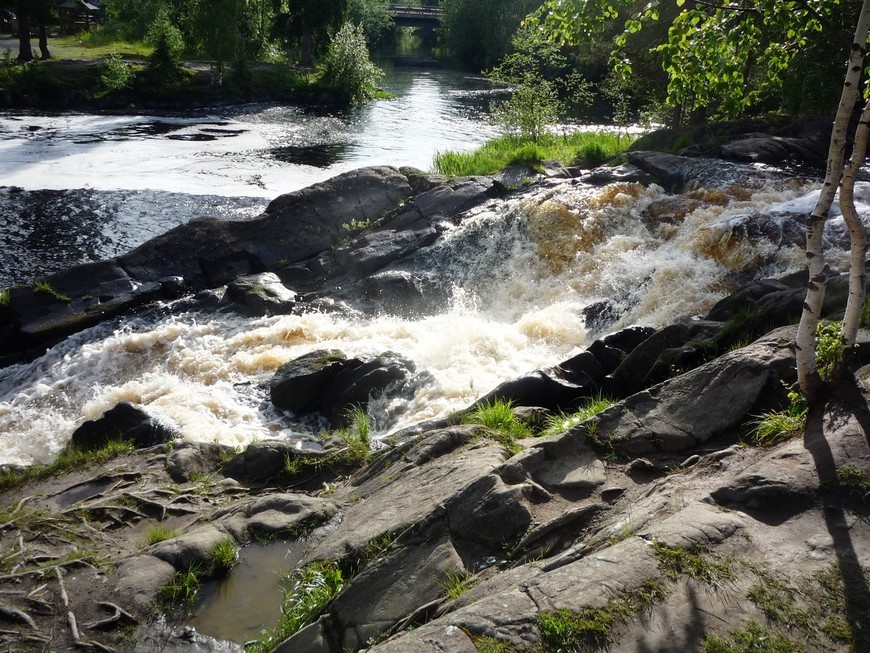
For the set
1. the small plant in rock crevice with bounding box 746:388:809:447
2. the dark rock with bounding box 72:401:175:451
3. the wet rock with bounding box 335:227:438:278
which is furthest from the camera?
the wet rock with bounding box 335:227:438:278

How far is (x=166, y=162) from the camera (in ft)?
91.7

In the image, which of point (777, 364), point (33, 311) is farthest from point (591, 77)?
point (777, 364)

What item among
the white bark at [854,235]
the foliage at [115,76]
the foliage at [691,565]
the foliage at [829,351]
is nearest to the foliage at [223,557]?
the foliage at [691,565]

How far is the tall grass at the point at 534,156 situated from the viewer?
21622mm

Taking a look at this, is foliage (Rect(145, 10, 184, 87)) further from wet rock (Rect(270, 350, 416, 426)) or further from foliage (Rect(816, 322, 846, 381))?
foliage (Rect(816, 322, 846, 381))

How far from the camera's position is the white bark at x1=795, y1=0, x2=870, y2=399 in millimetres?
5195

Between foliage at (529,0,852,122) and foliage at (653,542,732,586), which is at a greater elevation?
foliage at (529,0,852,122)

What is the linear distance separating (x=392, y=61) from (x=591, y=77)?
3497 cm

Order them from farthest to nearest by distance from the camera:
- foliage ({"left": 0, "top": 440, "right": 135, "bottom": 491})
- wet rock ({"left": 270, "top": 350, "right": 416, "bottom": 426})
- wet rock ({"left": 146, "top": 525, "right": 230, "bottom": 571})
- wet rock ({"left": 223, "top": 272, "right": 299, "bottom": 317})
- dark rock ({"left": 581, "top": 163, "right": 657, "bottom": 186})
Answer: dark rock ({"left": 581, "top": 163, "right": 657, "bottom": 186}) < wet rock ({"left": 223, "top": 272, "right": 299, "bottom": 317}) < wet rock ({"left": 270, "top": 350, "right": 416, "bottom": 426}) < foliage ({"left": 0, "top": 440, "right": 135, "bottom": 491}) < wet rock ({"left": 146, "top": 525, "right": 230, "bottom": 571})

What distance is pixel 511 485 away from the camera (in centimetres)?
621

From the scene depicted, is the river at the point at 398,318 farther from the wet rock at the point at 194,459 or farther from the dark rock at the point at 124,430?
the wet rock at the point at 194,459

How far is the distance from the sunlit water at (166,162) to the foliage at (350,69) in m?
2.54

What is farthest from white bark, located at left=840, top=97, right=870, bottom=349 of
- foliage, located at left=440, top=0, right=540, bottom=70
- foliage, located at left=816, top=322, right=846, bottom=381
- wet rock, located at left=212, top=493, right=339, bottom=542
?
foliage, located at left=440, top=0, right=540, bottom=70

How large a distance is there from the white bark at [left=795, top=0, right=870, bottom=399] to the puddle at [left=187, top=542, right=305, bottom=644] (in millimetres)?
5039
